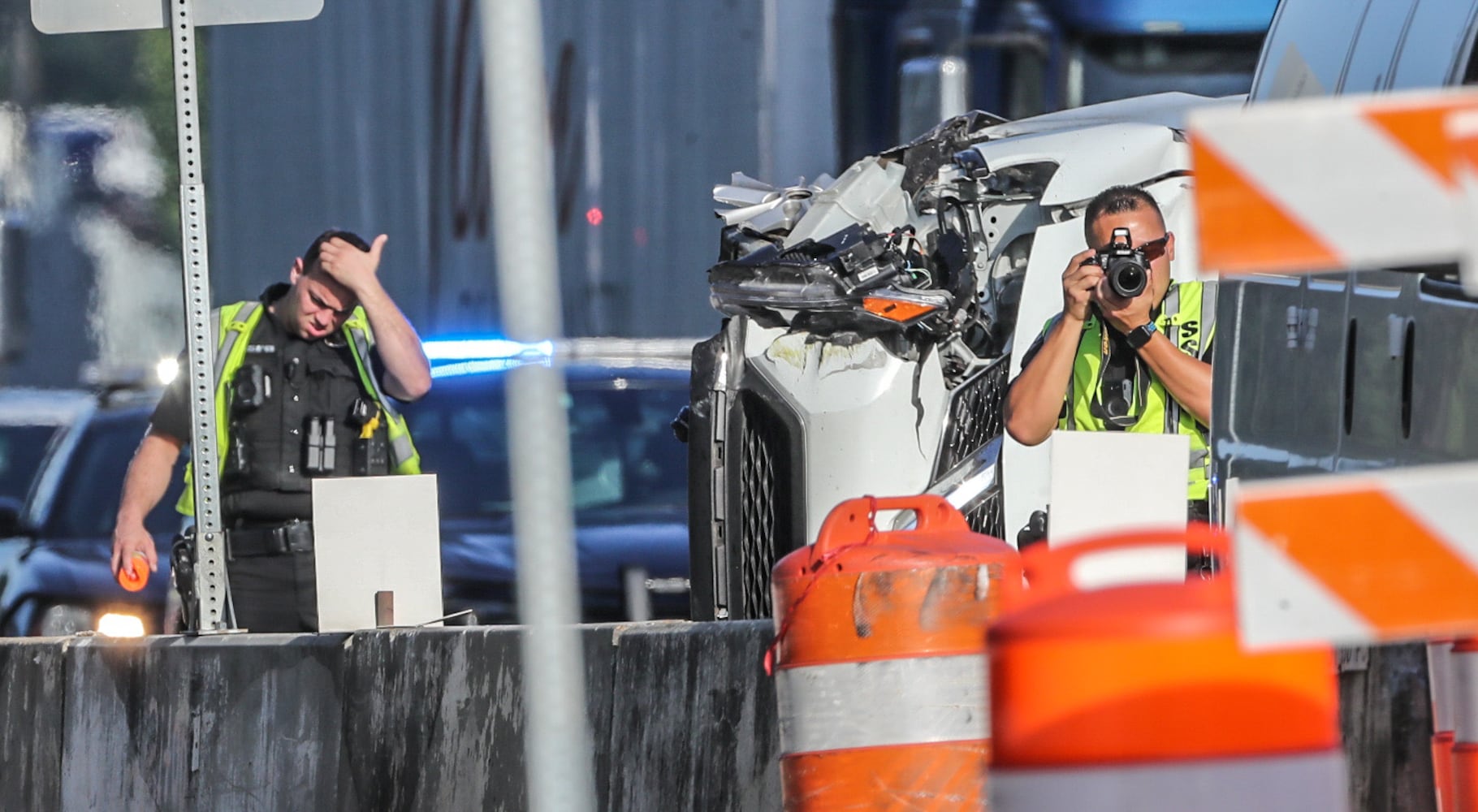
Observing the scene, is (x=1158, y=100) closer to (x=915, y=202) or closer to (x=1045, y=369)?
(x=915, y=202)

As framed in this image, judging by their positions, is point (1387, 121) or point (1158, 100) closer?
point (1387, 121)

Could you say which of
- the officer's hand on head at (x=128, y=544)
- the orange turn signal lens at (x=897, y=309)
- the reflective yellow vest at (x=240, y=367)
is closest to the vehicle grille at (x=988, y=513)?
the orange turn signal lens at (x=897, y=309)

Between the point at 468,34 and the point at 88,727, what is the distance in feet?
22.9

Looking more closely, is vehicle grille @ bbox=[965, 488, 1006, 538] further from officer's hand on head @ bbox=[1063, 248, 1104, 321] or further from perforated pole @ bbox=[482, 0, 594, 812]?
perforated pole @ bbox=[482, 0, 594, 812]

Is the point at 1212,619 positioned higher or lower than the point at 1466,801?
higher

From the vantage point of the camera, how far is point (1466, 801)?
4.03 meters

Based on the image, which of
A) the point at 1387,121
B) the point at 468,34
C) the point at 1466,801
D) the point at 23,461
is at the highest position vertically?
the point at 468,34

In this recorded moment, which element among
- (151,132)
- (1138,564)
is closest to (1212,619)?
(1138,564)

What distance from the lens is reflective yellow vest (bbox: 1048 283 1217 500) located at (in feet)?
20.7

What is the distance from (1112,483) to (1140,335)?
1309 millimetres

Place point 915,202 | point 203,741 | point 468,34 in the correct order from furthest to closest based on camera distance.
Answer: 1. point 468,34
2. point 915,202
3. point 203,741

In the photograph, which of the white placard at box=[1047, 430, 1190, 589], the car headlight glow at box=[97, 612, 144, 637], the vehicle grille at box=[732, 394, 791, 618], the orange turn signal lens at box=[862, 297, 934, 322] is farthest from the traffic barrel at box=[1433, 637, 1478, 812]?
the car headlight glow at box=[97, 612, 144, 637]

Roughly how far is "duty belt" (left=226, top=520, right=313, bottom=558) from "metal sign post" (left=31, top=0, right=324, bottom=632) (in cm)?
67

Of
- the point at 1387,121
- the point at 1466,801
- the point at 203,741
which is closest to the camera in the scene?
the point at 1387,121
